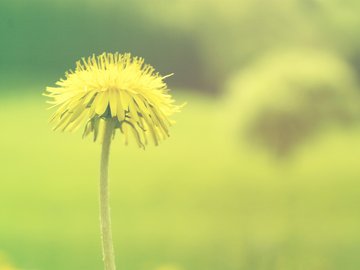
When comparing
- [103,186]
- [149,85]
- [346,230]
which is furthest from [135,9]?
[346,230]

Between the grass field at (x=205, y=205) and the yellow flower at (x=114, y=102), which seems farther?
the grass field at (x=205, y=205)

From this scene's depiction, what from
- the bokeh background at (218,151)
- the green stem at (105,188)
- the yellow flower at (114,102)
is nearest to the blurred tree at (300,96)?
the bokeh background at (218,151)

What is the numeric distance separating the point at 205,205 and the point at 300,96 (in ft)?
1.37

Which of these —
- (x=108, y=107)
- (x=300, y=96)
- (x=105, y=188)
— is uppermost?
(x=300, y=96)

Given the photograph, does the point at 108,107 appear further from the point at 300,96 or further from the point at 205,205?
the point at 300,96

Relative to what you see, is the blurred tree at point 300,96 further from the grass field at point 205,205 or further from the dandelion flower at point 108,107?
the dandelion flower at point 108,107

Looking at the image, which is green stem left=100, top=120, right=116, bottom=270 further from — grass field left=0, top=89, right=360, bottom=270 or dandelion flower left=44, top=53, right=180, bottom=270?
grass field left=0, top=89, right=360, bottom=270

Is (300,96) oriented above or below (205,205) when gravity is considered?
above

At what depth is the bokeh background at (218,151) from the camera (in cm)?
172

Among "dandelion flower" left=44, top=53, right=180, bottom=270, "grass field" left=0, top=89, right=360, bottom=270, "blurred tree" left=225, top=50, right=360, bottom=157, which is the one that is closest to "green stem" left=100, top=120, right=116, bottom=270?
"dandelion flower" left=44, top=53, right=180, bottom=270

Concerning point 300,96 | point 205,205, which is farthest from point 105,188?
point 300,96

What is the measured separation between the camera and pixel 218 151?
1.73 meters

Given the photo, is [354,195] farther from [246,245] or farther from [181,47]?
[181,47]

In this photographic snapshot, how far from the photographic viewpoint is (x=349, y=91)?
1725 millimetres
